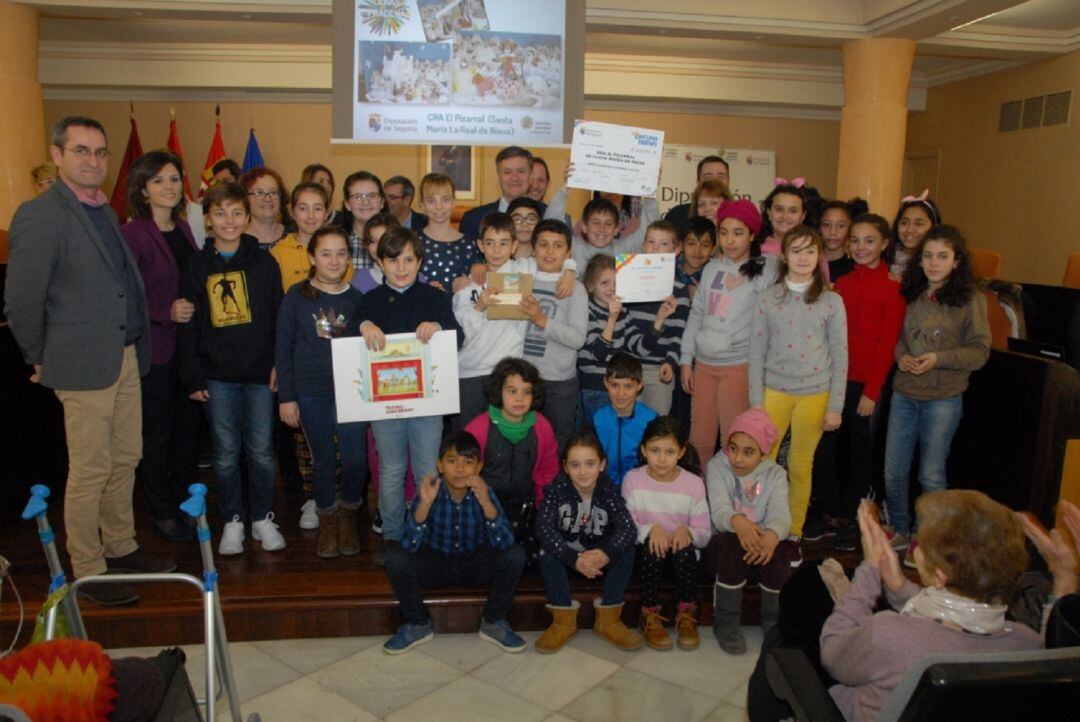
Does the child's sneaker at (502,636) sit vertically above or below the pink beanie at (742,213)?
below

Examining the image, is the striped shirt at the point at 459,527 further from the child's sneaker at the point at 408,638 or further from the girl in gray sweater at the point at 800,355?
the girl in gray sweater at the point at 800,355

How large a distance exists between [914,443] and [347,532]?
106 inches

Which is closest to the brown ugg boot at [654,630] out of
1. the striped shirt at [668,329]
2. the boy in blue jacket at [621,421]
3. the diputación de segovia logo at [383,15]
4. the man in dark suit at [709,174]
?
the boy in blue jacket at [621,421]

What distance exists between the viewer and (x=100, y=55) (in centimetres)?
863

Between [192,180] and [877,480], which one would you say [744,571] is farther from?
[192,180]

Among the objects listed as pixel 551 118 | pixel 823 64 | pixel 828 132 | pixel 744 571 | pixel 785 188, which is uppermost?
pixel 823 64

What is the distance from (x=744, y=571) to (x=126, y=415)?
8.33 feet

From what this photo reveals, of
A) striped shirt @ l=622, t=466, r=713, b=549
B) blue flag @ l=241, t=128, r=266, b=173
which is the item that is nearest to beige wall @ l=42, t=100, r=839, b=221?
blue flag @ l=241, t=128, r=266, b=173

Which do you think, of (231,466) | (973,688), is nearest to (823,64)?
(231,466)

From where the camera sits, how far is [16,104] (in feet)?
21.6

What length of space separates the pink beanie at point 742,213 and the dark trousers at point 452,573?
1.82 meters

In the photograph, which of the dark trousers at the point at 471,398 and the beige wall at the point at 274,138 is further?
the beige wall at the point at 274,138

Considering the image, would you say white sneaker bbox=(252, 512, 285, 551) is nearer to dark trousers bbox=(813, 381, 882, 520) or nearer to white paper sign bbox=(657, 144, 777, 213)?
dark trousers bbox=(813, 381, 882, 520)

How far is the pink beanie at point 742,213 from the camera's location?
3.73 metres
